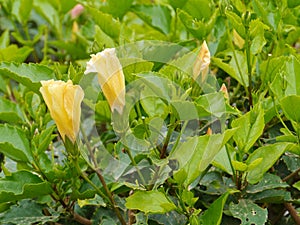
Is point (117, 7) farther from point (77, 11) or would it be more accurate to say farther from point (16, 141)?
point (77, 11)

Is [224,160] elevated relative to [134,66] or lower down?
lower down

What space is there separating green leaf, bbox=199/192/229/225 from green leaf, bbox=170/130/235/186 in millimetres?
55

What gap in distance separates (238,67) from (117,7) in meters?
0.43

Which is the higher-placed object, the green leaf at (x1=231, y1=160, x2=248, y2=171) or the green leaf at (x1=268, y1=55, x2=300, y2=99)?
the green leaf at (x1=268, y1=55, x2=300, y2=99)

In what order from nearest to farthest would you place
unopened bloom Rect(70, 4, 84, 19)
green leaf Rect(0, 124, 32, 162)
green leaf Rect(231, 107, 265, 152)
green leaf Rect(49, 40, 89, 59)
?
green leaf Rect(231, 107, 265, 152)
green leaf Rect(0, 124, 32, 162)
green leaf Rect(49, 40, 89, 59)
unopened bloom Rect(70, 4, 84, 19)

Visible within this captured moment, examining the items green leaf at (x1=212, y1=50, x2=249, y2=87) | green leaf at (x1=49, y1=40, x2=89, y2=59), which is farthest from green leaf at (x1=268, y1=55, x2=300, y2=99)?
green leaf at (x1=49, y1=40, x2=89, y2=59)

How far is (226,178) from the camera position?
111cm

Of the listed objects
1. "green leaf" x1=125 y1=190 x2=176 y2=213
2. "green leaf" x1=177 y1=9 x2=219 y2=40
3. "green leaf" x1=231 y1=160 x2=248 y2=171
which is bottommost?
"green leaf" x1=125 y1=190 x2=176 y2=213

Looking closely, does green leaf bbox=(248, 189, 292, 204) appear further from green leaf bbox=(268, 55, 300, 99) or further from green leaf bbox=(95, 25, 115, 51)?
green leaf bbox=(95, 25, 115, 51)

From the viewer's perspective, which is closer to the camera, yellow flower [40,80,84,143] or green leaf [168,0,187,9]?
yellow flower [40,80,84,143]

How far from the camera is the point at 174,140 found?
1143 mm

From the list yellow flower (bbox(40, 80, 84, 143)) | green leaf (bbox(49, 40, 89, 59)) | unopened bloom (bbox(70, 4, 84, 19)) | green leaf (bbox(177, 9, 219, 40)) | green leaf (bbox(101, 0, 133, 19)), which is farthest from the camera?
unopened bloom (bbox(70, 4, 84, 19))

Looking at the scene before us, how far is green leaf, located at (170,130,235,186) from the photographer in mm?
921

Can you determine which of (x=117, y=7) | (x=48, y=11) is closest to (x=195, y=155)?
(x=117, y=7)
